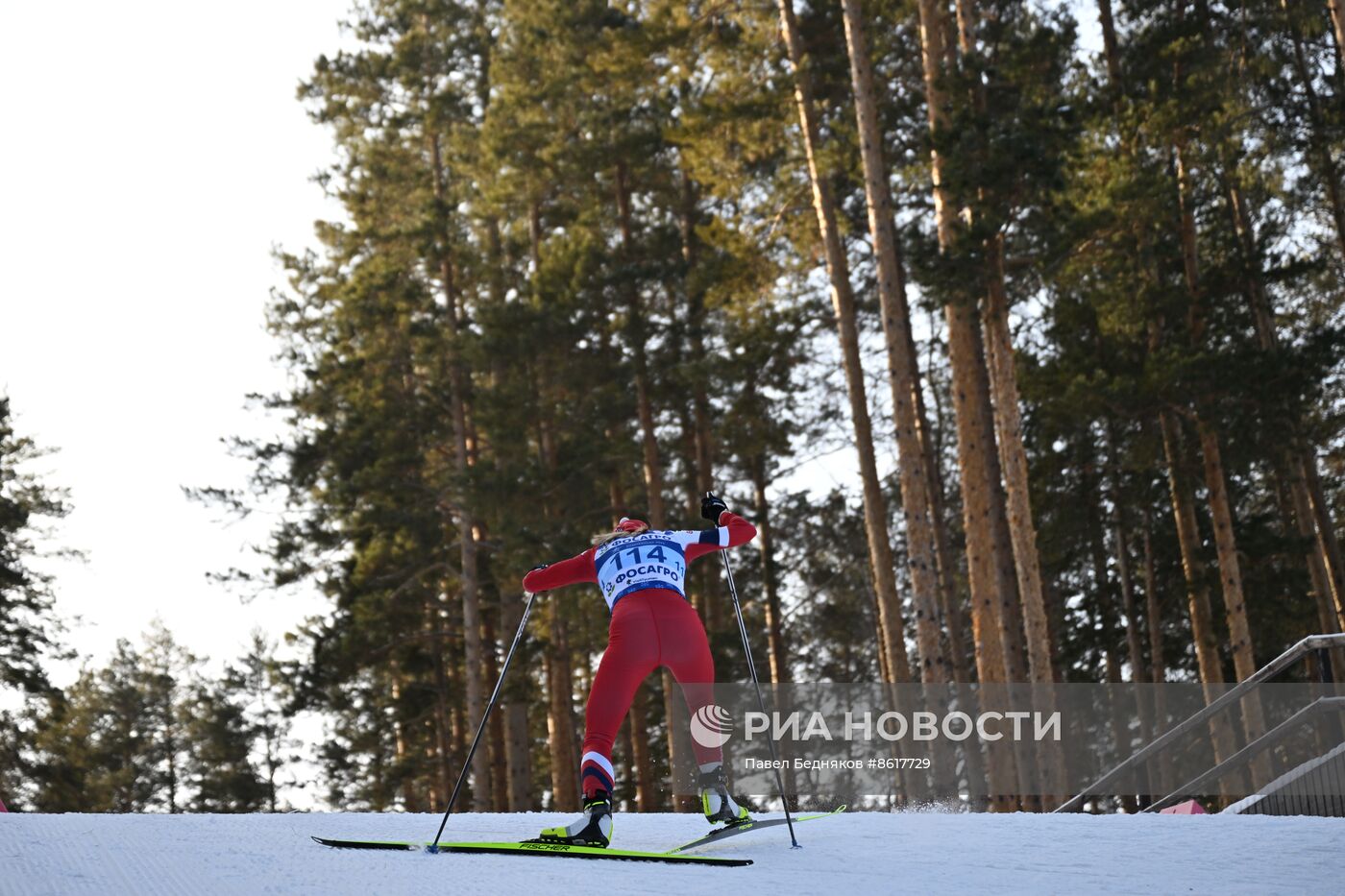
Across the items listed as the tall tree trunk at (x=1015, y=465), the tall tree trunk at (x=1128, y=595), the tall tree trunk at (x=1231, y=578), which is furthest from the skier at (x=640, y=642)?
the tall tree trunk at (x=1128, y=595)

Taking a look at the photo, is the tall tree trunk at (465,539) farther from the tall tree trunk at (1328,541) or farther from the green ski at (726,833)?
the green ski at (726,833)

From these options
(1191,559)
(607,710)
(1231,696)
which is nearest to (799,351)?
(1191,559)

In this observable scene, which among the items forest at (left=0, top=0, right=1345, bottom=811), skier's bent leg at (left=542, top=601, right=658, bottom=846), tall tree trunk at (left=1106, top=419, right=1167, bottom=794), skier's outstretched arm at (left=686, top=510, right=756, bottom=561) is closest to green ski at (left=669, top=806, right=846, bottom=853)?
skier's bent leg at (left=542, top=601, right=658, bottom=846)

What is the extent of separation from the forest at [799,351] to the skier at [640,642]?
353 inches

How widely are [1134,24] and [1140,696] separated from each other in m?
11.5

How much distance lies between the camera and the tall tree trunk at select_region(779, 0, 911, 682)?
17094 millimetres

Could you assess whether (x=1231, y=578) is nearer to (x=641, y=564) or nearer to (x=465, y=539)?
(x=465, y=539)

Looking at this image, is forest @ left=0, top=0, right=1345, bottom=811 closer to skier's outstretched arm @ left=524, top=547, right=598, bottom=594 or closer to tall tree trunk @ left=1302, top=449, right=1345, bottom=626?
tall tree trunk @ left=1302, top=449, right=1345, bottom=626

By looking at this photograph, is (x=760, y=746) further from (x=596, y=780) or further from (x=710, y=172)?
(x=596, y=780)

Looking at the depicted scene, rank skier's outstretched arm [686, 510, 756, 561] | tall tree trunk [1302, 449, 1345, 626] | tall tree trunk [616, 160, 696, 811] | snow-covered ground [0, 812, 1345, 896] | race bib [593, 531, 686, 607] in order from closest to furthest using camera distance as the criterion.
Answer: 1. snow-covered ground [0, 812, 1345, 896]
2. race bib [593, 531, 686, 607]
3. skier's outstretched arm [686, 510, 756, 561]
4. tall tree trunk [1302, 449, 1345, 626]
5. tall tree trunk [616, 160, 696, 811]

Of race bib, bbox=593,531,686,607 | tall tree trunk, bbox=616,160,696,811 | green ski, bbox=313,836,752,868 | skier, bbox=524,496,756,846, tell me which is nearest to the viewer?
green ski, bbox=313,836,752,868

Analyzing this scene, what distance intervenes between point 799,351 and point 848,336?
5.04m

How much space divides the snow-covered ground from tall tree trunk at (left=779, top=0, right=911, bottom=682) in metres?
10.7

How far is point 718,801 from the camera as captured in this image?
6051 millimetres
